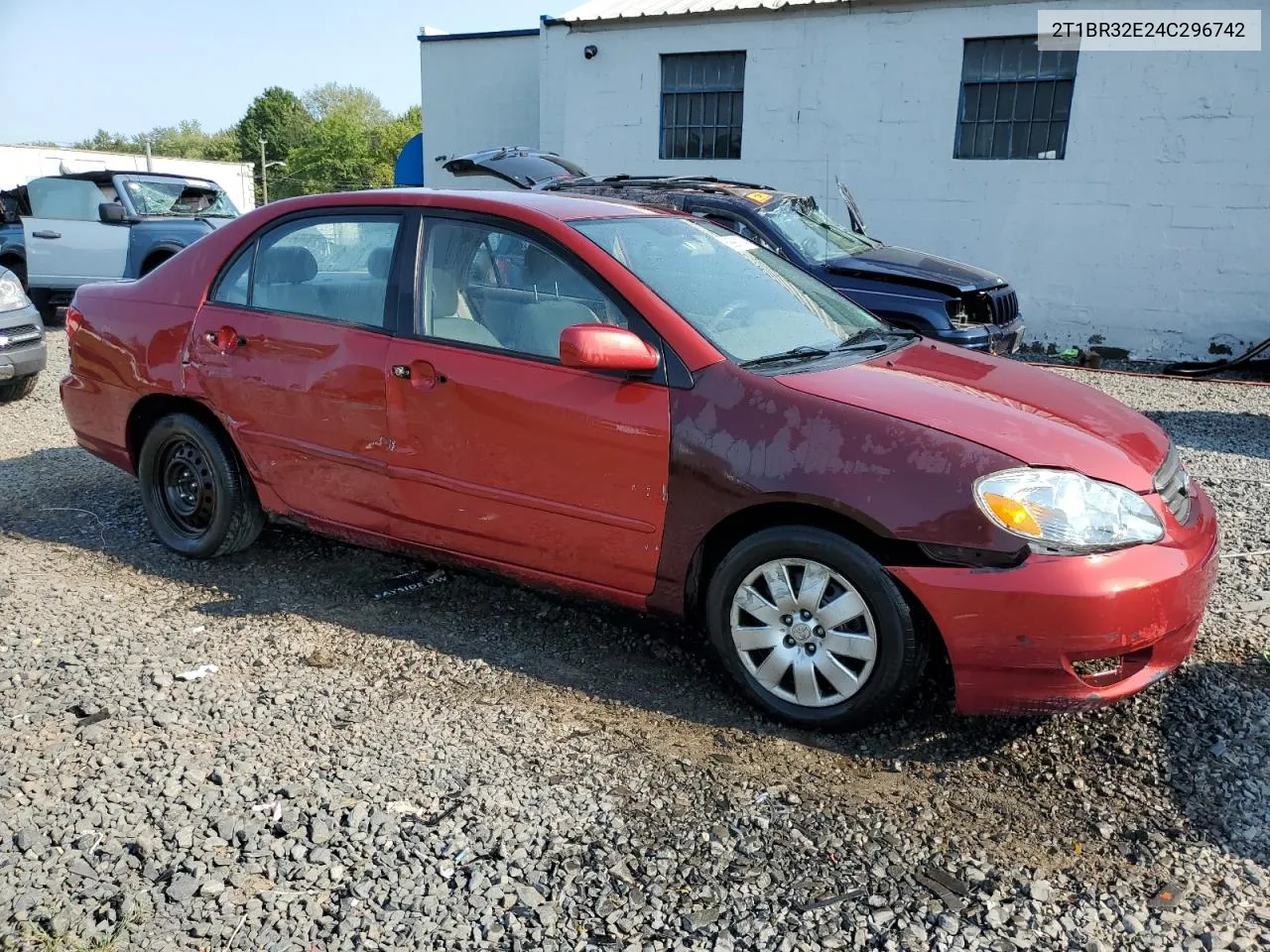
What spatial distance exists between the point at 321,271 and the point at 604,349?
1584 millimetres

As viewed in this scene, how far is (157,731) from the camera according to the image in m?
3.09

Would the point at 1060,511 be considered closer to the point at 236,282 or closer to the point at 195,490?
the point at 236,282

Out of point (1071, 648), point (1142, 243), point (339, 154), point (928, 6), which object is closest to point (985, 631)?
point (1071, 648)

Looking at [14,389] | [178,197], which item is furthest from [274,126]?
[14,389]

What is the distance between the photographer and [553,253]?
3.57m

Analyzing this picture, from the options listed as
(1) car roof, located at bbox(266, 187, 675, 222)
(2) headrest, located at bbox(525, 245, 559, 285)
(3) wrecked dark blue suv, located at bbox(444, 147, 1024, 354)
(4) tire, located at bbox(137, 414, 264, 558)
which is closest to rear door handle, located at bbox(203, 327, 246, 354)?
(4) tire, located at bbox(137, 414, 264, 558)

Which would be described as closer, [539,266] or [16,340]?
[539,266]

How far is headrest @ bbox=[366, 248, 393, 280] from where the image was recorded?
3.87 m

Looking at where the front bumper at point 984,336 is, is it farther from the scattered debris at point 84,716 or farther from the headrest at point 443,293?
the scattered debris at point 84,716

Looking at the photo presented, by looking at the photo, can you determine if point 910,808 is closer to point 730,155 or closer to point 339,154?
point 730,155

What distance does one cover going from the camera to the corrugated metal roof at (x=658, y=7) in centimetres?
1278

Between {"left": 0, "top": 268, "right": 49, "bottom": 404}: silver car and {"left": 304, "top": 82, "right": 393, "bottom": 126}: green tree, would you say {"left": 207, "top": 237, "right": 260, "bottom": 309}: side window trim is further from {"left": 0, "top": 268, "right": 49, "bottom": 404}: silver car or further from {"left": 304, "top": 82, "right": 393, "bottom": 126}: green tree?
{"left": 304, "top": 82, "right": 393, "bottom": 126}: green tree

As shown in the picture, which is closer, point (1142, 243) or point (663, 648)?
point (663, 648)

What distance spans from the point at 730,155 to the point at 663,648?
11328 mm
